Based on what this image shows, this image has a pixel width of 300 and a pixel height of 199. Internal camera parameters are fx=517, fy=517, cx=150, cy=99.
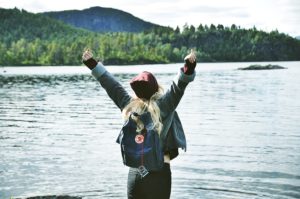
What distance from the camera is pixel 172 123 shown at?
252 inches

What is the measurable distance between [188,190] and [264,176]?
10.5 feet

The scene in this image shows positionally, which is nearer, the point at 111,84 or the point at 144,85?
the point at 144,85

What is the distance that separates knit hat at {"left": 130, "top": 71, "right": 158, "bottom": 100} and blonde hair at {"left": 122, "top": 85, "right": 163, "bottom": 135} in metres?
0.06

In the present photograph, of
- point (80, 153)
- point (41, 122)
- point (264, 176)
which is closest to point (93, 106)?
point (41, 122)

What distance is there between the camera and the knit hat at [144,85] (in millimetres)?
6199

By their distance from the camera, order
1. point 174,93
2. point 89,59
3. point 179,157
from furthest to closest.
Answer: point 179,157
point 89,59
point 174,93

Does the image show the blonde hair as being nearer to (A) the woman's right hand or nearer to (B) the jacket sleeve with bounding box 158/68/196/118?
(B) the jacket sleeve with bounding box 158/68/196/118

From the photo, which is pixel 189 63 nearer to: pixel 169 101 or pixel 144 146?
pixel 169 101

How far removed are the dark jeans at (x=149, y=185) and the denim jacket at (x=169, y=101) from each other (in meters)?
0.32

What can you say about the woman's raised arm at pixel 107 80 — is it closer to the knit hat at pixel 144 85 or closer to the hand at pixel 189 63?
the knit hat at pixel 144 85

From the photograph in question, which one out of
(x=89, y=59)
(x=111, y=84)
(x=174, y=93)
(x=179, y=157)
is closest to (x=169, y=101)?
(x=174, y=93)

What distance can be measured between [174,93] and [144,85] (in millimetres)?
374

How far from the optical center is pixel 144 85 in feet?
20.4

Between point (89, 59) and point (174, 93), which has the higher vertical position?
point (89, 59)
